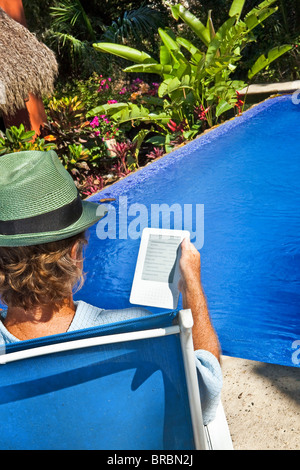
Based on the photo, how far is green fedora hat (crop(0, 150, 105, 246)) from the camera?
141cm

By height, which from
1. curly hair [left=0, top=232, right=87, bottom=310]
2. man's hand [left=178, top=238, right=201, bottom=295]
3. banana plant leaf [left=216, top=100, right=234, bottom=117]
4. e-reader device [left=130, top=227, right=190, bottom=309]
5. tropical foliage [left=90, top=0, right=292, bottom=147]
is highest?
curly hair [left=0, top=232, right=87, bottom=310]

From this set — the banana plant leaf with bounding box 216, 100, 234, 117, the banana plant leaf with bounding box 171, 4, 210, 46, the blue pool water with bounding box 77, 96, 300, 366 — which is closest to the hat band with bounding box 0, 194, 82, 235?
the blue pool water with bounding box 77, 96, 300, 366

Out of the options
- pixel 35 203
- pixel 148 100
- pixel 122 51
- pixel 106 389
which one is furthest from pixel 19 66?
pixel 106 389

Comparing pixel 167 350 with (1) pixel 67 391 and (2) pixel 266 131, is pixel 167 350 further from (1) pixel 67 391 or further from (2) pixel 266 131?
(2) pixel 266 131

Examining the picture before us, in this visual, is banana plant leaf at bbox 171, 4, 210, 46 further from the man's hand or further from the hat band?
the hat band

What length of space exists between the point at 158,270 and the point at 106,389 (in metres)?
0.72

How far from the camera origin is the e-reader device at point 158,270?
1.86 metres

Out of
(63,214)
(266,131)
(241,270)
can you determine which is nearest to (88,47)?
(266,131)

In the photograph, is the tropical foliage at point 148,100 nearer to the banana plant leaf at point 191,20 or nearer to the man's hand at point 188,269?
the banana plant leaf at point 191,20

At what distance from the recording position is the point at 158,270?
1927 millimetres

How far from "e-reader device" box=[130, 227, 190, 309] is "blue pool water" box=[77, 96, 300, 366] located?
154 centimetres

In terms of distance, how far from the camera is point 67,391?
1.26 metres

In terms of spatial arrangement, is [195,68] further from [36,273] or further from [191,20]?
[36,273]

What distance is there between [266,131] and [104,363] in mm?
7492
